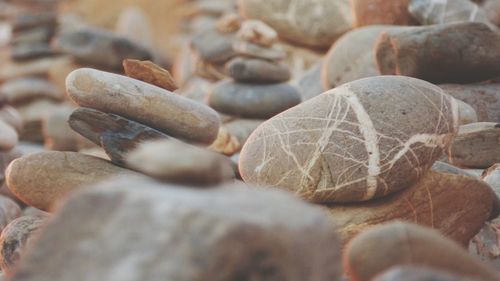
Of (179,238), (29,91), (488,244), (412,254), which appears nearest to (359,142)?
(488,244)

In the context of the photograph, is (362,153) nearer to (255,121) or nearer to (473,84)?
(473,84)

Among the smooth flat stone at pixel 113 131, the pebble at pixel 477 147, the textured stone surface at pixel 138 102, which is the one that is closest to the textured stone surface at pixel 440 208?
the pebble at pixel 477 147

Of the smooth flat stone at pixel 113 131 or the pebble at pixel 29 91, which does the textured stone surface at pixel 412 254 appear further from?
the pebble at pixel 29 91

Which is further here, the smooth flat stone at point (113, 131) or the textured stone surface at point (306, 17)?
the textured stone surface at point (306, 17)

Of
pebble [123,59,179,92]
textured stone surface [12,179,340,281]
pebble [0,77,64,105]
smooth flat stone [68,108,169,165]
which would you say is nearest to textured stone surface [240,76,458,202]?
smooth flat stone [68,108,169,165]

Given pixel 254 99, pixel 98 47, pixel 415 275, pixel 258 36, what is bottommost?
pixel 98 47

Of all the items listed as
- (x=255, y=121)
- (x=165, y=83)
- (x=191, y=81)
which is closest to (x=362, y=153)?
(x=165, y=83)

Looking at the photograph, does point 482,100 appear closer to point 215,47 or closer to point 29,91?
point 215,47
